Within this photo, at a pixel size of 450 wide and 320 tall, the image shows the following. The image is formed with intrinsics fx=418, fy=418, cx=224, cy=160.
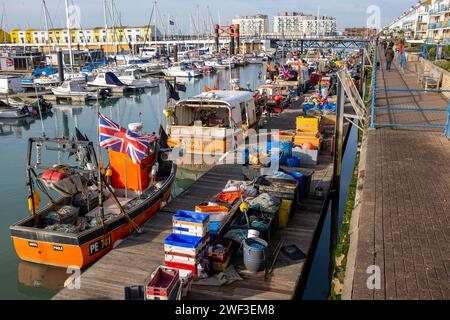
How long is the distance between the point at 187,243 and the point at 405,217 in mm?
4641

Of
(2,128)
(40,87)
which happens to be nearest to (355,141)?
(2,128)

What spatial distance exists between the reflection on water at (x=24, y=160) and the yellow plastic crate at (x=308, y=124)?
4788 millimetres

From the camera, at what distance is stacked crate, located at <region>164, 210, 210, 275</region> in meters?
8.62

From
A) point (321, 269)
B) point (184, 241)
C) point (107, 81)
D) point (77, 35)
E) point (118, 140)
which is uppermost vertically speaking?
point (77, 35)

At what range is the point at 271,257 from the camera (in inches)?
388

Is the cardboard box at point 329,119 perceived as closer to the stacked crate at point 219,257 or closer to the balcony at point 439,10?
the stacked crate at point 219,257

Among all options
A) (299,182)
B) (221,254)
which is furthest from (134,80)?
(221,254)

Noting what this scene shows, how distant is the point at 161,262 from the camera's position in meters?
9.98

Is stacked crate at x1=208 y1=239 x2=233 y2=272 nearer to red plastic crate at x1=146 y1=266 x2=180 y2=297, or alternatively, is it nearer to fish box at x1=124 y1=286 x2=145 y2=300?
red plastic crate at x1=146 y1=266 x2=180 y2=297

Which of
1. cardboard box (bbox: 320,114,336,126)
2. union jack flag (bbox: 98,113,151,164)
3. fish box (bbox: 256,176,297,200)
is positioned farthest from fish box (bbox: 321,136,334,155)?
union jack flag (bbox: 98,113,151,164)

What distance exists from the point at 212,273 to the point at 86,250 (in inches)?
136

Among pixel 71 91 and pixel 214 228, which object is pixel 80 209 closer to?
pixel 214 228
